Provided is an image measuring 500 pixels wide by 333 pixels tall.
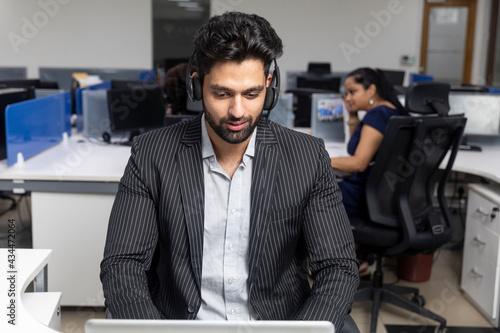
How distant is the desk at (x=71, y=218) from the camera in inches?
108

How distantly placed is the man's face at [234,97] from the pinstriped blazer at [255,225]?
169 mm

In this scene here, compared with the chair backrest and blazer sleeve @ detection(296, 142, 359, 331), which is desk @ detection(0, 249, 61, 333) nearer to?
blazer sleeve @ detection(296, 142, 359, 331)

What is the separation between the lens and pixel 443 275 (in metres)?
3.56

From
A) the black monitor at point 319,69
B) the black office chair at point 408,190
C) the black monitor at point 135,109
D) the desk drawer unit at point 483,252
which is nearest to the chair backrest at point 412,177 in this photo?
the black office chair at point 408,190

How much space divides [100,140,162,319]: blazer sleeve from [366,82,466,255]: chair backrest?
1486 millimetres

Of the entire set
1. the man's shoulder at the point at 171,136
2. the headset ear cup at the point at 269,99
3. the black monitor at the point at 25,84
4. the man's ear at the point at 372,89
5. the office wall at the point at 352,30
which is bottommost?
the black monitor at the point at 25,84

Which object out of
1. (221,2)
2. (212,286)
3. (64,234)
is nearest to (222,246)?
(212,286)

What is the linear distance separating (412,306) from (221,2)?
22.7ft

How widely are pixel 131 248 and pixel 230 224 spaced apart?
240mm

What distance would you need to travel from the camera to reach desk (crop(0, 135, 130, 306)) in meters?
2.76

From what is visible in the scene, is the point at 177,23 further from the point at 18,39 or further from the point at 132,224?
the point at 132,224

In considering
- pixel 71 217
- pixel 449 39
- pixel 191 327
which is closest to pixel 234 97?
pixel 191 327

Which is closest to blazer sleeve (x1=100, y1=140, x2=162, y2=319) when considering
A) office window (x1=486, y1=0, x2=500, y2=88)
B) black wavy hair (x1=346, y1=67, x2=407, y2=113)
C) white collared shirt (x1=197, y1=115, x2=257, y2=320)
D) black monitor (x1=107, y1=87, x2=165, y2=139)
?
white collared shirt (x1=197, y1=115, x2=257, y2=320)

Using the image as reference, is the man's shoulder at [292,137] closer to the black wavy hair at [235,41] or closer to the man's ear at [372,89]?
the black wavy hair at [235,41]
